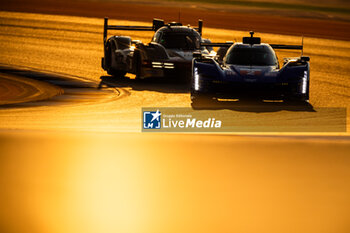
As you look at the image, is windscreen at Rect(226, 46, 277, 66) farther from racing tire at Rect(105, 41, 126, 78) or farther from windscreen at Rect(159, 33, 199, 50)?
racing tire at Rect(105, 41, 126, 78)

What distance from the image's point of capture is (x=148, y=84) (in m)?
17.7

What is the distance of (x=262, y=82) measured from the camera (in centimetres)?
1409

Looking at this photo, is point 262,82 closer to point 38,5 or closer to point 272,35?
point 272,35

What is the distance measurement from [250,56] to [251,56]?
2 centimetres

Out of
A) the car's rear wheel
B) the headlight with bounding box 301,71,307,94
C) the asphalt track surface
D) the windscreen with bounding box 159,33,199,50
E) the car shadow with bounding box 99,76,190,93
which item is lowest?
the car shadow with bounding box 99,76,190,93

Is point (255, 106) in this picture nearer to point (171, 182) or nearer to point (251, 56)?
point (251, 56)

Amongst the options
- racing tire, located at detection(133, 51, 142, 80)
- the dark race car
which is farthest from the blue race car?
racing tire, located at detection(133, 51, 142, 80)

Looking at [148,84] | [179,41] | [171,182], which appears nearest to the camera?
[171,182]

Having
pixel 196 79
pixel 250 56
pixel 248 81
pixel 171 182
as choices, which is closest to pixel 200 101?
pixel 196 79

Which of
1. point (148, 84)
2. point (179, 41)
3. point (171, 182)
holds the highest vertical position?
point (171, 182)

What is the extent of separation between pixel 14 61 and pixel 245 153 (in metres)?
17.5

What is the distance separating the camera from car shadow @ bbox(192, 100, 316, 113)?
1362 centimetres

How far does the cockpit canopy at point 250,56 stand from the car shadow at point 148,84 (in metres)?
1.62

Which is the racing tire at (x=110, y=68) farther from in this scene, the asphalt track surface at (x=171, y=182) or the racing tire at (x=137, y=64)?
the asphalt track surface at (x=171, y=182)
